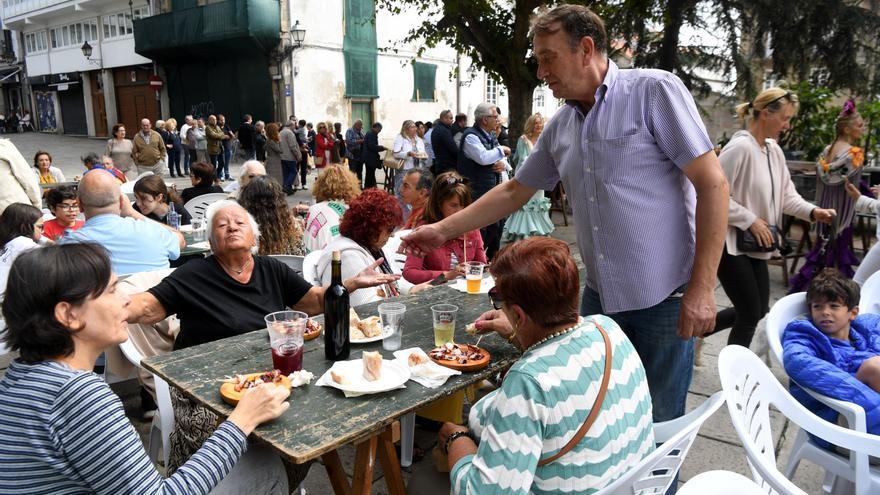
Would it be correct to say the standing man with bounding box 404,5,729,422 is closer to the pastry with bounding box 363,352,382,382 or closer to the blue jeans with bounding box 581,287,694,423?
the blue jeans with bounding box 581,287,694,423

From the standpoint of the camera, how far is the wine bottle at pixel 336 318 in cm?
208

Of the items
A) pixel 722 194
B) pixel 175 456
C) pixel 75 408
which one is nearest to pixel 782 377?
pixel 722 194

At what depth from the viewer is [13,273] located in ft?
4.63

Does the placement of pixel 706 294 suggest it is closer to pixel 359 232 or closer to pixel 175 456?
pixel 359 232

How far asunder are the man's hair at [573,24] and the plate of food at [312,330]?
1428mm

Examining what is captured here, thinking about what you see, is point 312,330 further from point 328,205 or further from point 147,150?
point 147,150

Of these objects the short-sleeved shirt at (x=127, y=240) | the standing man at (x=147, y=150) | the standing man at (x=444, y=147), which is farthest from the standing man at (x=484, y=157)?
the standing man at (x=147, y=150)

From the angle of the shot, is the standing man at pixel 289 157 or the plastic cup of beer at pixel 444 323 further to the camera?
the standing man at pixel 289 157

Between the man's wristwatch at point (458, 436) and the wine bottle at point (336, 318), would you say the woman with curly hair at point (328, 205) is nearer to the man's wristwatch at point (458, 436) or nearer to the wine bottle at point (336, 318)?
the wine bottle at point (336, 318)

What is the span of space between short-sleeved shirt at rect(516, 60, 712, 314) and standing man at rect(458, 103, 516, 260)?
4325mm

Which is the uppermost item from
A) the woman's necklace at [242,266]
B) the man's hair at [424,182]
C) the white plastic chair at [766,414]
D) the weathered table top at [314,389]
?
the man's hair at [424,182]

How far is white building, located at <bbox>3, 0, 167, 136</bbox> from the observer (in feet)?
85.0

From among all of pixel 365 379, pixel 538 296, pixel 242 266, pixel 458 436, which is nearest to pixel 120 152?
pixel 242 266

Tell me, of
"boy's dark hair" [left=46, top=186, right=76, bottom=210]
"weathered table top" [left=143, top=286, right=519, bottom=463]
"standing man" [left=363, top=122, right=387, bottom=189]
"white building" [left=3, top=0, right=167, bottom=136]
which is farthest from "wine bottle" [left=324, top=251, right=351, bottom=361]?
"white building" [left=3, top=0, right=167, bottom=136]
